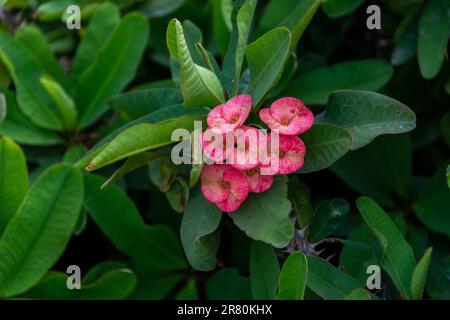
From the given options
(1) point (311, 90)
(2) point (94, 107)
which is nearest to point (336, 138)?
(1) point (311, 90)

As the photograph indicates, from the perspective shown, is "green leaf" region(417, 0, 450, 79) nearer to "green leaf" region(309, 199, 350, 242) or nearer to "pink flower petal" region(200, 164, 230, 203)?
"green leaf" region(309, 199, 350, 242)

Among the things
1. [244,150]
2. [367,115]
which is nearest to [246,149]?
[244,150]

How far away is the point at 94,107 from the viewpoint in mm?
1742

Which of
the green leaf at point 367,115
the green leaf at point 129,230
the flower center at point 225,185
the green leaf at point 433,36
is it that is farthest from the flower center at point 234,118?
the green leaf at point 433,36

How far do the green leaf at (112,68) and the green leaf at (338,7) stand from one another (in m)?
0.42

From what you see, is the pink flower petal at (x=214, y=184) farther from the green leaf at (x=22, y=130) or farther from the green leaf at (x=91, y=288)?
the green leaf at (x=22, y=130)

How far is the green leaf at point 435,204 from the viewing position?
5.09 feet

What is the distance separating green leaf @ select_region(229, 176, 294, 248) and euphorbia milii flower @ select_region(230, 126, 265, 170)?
0.32ft

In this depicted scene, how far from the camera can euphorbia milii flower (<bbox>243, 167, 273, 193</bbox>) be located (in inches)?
47.1

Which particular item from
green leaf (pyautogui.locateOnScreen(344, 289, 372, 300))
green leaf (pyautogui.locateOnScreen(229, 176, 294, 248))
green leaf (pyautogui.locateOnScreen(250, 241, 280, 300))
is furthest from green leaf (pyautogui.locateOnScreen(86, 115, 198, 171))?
green leaf (pyautogui.locateOnScreen(344, 289, 372, 300))

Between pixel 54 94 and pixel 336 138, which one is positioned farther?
pixel 54 94

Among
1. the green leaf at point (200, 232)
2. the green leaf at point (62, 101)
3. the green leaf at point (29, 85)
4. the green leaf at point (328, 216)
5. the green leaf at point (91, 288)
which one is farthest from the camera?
the green leaf at point (29, 85)

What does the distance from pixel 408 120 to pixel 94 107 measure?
82cm

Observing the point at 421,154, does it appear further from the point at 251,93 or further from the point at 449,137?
the point at 251,93
